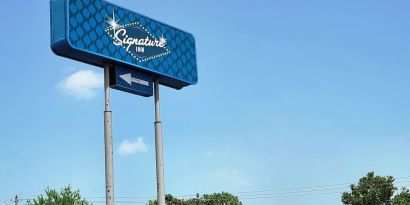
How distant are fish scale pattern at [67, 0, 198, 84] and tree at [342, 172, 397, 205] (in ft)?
138

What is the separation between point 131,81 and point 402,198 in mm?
44875

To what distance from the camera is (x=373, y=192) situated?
55.8 metres

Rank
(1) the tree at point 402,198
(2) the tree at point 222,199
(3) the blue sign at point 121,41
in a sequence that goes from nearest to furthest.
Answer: (3) the blue sign at point 121,41 < (1) the tree at point 402,198 < (2) the tree at point 222,199

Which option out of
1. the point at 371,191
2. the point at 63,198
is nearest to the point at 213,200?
the point at 371,191

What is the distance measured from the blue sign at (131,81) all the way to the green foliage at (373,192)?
43.4 meters

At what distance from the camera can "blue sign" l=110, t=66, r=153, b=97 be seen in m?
14.8

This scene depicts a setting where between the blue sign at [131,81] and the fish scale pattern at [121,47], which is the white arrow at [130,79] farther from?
the fish scale pattern at [121,47]

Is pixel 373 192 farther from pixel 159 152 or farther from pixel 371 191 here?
pixel 159 152

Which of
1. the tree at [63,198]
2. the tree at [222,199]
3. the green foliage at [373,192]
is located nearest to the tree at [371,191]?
the green foliage at [373,192]

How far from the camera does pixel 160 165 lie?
16.0m

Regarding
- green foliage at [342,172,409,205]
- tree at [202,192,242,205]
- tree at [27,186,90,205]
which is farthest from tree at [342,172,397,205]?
tree at [27,186,90,205]

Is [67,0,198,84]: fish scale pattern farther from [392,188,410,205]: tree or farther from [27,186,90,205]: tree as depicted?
[392,188,410,205]: tree

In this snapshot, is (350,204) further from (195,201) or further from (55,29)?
(55,29)

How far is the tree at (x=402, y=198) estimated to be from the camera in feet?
177
